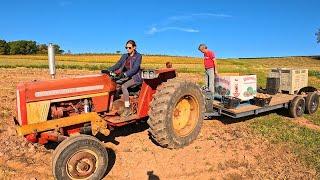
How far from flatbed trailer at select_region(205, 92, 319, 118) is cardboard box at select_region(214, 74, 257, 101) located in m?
0.24

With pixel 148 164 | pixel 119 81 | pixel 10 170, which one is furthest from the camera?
pixel 119 81

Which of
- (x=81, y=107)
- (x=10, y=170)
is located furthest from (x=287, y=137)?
(x=10, y=170)

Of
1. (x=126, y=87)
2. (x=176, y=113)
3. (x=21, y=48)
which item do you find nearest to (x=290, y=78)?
(x=176, y=113)

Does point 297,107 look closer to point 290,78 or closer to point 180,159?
point 290,78

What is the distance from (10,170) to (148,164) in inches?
90.0

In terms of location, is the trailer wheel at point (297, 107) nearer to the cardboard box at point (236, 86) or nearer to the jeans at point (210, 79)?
the cardboard box at point (236, 86)

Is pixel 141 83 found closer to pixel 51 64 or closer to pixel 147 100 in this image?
pixel 147 100

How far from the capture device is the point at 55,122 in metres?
6.25

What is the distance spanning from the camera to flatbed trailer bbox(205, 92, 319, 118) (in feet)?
28.9

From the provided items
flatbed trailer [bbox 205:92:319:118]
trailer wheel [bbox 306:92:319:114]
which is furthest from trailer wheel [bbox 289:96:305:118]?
trailer wheel [bbox 306:92:319:114]

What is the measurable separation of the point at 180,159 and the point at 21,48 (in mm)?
69689

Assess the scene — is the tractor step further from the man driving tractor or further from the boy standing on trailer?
the boy standing on trailer

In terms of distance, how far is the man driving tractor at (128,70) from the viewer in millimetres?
7199

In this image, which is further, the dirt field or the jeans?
the jeans
